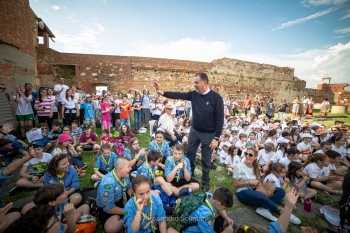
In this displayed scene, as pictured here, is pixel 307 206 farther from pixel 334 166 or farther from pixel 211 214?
pixel 211 214

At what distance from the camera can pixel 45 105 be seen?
20.3 ft

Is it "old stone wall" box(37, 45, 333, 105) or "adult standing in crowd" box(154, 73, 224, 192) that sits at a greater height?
"old stone wall" box(37, 45, 333, 105)

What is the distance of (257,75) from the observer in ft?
65.2

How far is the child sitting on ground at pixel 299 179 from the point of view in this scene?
357 cm

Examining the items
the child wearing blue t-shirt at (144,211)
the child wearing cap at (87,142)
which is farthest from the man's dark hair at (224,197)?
the child wearing cap at (87,142)

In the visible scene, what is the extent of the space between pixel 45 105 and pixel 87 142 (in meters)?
2.40

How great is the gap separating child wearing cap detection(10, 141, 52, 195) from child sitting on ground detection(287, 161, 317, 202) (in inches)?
215

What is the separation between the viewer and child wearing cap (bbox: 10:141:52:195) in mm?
3365

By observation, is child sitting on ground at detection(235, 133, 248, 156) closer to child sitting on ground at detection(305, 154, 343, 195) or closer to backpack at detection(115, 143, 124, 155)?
child sitting on ground at detection(305, 154, 343, 195)

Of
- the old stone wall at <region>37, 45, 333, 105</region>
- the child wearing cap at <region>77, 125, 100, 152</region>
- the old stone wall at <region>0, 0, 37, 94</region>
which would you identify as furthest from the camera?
the old stone wall at <region>37, 45, 333, 105</region>

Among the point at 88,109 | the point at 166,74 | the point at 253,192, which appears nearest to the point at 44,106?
the point at 88,109

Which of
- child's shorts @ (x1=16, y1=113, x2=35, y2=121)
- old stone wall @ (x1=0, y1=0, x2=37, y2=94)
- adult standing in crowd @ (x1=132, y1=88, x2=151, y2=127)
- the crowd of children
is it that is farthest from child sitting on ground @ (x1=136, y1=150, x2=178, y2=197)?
old stone wall @ (x1=0, y1=0, x2=37, y2=94)

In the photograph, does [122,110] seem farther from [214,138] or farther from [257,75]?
[257,75]

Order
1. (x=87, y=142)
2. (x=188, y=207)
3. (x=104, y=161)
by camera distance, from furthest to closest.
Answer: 1. (x=87, y=142)
2. (x=104, y=161)
3. (x=188, y=207)
